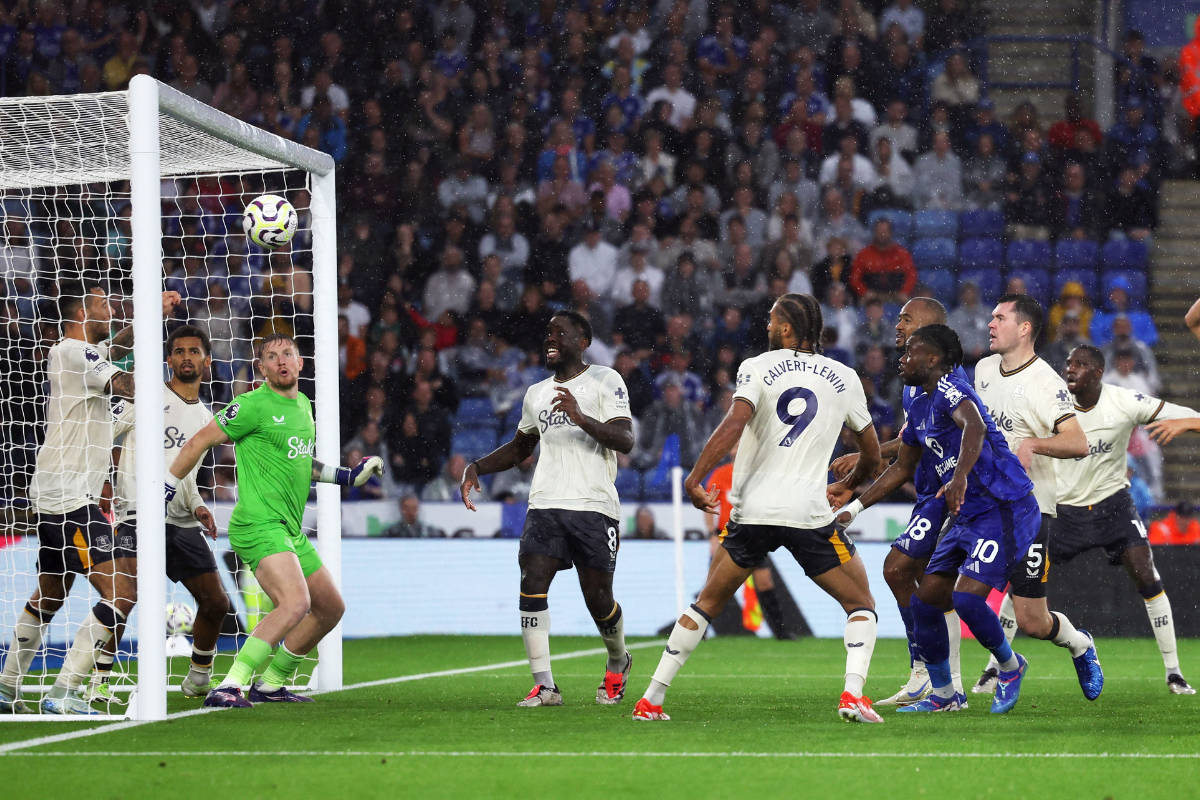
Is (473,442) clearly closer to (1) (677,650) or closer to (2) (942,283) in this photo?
(2) (942,283)

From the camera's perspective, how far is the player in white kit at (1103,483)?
932 cm

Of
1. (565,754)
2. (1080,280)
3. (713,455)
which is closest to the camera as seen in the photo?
(565,754)

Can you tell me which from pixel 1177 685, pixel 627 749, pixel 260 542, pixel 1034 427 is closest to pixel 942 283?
pixel 1177 685

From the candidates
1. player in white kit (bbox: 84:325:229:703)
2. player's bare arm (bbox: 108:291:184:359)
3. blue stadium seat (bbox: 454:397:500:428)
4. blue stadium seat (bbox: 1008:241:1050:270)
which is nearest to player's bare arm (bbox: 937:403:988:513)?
player in white kit (bbox: 84:325:229:703)

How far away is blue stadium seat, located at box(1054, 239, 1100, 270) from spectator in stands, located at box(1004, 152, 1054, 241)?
1.54 ft

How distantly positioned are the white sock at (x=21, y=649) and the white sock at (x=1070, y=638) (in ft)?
17.9

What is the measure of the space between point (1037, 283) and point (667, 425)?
15.6 feet

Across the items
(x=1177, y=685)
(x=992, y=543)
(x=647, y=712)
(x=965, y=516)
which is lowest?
(x=1177, y=685)

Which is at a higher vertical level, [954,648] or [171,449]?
[171,449]

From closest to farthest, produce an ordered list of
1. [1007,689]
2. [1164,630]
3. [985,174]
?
[1007,689] → [1164,630] → [985,174]

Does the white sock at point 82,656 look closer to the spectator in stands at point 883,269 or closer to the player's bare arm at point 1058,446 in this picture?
the player's bare arm at point 1058,446

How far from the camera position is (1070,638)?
7.41 m

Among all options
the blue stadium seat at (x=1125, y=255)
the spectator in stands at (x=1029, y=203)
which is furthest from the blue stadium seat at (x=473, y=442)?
the blue stadium seat at (x=1125, y=255)

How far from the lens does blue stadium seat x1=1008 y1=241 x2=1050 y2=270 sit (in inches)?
658
